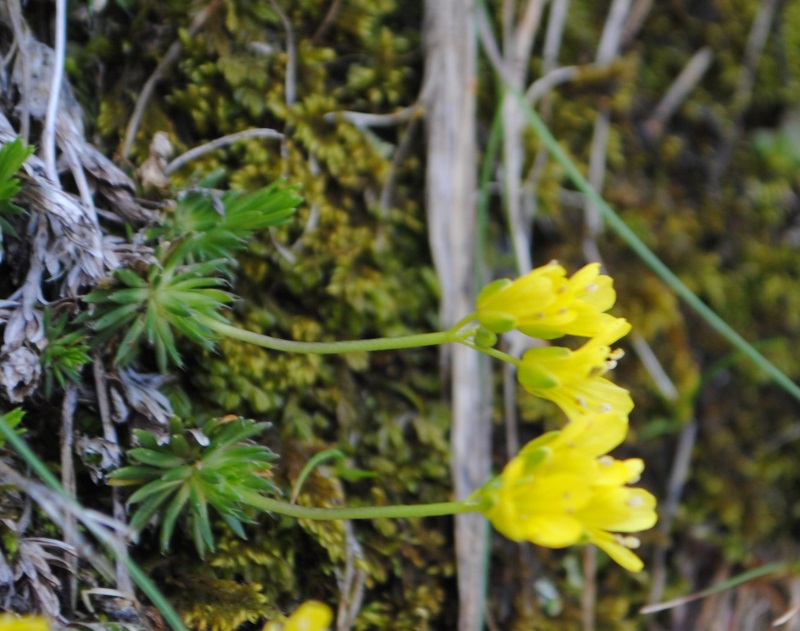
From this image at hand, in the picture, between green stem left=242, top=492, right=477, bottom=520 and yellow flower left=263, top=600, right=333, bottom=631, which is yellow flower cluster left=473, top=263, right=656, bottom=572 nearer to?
green stem left=242, top=492, right=477, bottom=520

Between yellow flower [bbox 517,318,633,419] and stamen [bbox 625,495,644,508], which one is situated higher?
yellow flower [bbox 517,318,633,419]

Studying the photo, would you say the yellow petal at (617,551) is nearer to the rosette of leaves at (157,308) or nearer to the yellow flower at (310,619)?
the yellow flower at (310,619)

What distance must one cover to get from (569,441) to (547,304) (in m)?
0.33

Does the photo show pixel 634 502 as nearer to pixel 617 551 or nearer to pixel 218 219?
pixel 617 551

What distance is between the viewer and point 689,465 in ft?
10.1

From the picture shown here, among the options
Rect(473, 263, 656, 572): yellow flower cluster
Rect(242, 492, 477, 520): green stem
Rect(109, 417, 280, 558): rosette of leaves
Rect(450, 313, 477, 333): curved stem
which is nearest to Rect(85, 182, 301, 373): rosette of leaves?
Rect(109, 417, 280, 558): rosette of leaves

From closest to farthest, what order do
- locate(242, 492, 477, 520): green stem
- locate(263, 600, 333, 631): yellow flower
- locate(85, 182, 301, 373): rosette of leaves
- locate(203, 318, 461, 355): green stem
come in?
locate(263, 600, 333, 631): yellow flower
locate(242, 492, 477, 520): green stem
locate(203, 318, 461, 355): green stem
locate(85, 182, 301, 373): rosette of leaves

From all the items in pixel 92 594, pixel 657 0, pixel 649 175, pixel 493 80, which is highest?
pixel 657 0

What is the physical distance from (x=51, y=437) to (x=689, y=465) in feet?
7.30

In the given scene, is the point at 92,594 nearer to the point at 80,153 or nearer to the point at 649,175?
the point at 80,153

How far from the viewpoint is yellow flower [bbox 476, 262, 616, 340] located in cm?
187

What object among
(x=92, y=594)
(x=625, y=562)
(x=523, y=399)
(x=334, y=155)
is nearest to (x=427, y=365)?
(x=523, y=399)

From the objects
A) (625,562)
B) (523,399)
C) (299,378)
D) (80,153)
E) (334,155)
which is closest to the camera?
(625,562)

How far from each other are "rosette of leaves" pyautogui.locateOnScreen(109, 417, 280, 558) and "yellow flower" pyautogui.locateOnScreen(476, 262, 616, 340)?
0.61 meters
